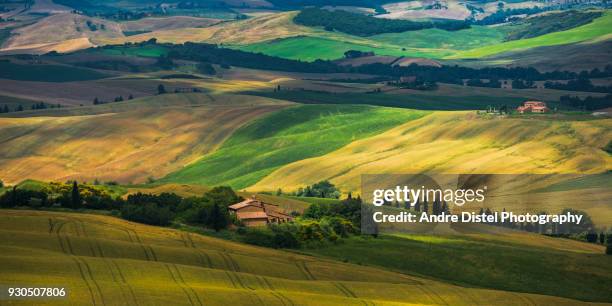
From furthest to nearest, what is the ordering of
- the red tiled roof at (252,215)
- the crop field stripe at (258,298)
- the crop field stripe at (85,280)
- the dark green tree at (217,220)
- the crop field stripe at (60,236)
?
the red tiled roof at (252,215) → the dark green tree at (217,220) → the crop field stripe at (60,236) → the crop field stripe at (258,298) → the crop field stripe at (85,280)

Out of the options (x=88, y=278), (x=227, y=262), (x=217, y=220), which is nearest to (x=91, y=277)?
(x=88, y=278)

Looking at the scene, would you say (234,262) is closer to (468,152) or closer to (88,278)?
(88,278)

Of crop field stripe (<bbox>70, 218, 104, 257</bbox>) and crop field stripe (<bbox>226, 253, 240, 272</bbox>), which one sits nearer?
crop field stripe (<bbox>226, 253, 240, 272</bbox>)

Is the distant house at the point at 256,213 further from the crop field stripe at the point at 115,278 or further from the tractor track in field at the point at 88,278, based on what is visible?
the tractor track in field at the point at 88,278

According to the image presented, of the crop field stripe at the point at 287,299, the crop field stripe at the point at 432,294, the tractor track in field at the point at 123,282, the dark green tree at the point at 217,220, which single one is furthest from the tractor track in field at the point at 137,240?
the crop field stripe at the point at 432,294

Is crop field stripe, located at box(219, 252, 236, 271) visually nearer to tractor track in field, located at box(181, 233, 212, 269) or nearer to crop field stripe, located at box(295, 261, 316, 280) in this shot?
tractor track in field, located at box(181, 233, 212, 269)

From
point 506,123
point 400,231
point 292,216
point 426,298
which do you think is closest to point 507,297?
point 426,298

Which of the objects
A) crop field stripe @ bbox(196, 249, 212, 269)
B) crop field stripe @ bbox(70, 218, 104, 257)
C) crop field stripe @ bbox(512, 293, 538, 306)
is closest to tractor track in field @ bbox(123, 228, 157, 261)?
crop field stripe @ bbox(70, 218, 104, 257)
